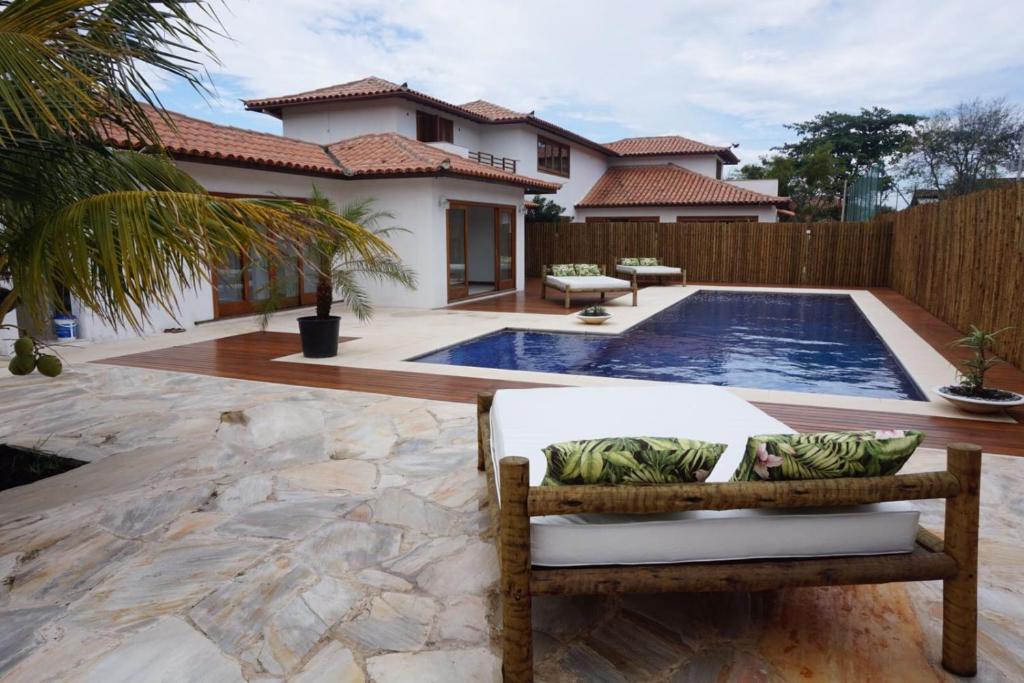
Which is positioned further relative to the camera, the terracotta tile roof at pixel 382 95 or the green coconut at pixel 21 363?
the terracotta tile roof at pixel 382 95

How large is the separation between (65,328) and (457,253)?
8524mm

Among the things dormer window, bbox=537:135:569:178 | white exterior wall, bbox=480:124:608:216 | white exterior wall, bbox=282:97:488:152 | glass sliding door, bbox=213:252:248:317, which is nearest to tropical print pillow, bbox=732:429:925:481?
glass sliding door, bbox=213:252:248:317

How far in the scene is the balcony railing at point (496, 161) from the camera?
23572 mm

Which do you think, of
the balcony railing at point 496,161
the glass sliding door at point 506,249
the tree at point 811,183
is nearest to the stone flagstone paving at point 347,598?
the glass sliding door at point 506,249

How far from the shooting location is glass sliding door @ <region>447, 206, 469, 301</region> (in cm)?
1617

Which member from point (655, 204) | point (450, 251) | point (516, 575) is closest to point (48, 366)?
point (516, 575)

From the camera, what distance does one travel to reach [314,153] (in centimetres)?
1611

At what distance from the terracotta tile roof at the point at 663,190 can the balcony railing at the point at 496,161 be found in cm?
490

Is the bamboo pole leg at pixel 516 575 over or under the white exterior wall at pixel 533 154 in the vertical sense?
under

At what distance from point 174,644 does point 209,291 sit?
10852 millimetres

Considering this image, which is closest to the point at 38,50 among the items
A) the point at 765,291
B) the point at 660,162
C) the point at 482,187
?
the point at 482,187

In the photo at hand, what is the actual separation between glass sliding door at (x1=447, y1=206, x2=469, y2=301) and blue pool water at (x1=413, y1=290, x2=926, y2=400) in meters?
4.39

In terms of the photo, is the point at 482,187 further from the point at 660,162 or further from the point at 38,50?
the point at 660,162

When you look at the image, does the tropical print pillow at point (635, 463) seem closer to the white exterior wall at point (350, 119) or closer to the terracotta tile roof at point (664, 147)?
the white exterior wall at point (350, 119)
